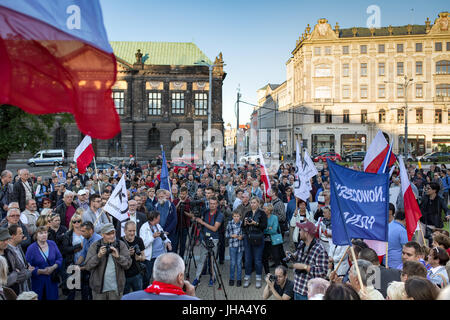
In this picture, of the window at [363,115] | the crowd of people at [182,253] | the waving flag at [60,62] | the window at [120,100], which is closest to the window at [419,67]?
the window at [363,115]

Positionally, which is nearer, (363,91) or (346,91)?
(363,91)

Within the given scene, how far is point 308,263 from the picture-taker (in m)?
5.88

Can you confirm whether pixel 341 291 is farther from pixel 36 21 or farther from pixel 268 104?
pixel 268 104

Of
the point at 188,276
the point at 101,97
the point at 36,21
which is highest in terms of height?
the point at 36,21

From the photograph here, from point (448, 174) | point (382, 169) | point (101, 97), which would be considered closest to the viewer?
point (101, 97)

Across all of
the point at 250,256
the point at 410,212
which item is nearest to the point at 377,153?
the point at 410,212

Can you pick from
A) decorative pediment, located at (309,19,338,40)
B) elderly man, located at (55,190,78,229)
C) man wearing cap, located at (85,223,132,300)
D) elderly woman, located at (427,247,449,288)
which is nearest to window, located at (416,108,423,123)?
decorative pediment, located at (309,19,338,40)

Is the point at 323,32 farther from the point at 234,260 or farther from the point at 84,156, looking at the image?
the point at 234,260

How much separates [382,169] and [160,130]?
46.6 meters

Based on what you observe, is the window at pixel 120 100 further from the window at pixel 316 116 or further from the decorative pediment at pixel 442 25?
the decorative pediment at pixel 442 25

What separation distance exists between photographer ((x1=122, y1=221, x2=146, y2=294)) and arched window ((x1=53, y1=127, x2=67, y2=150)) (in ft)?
169

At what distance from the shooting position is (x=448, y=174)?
16.0m

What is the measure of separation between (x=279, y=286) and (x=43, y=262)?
3.81 meters
